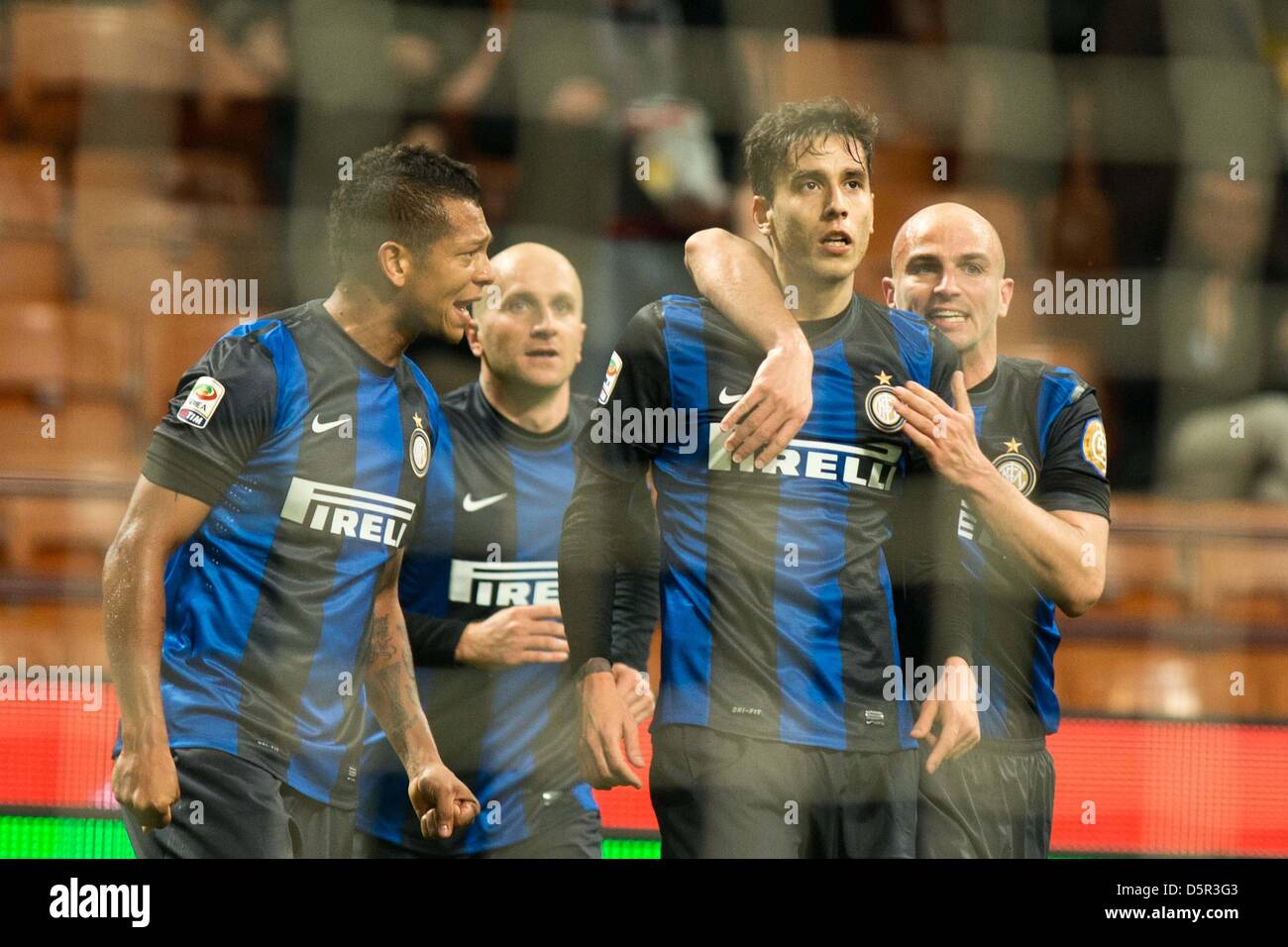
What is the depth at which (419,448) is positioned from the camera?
65.3 inches

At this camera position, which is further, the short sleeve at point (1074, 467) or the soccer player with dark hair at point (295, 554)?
the short sleeve at point (1074, 467)

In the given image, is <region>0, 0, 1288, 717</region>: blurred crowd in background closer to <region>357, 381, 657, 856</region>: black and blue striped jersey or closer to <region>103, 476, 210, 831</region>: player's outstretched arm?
<region>357, 381, 657, 856</region>: black and blue striped jersey

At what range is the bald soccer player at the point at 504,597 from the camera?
178 centimetres

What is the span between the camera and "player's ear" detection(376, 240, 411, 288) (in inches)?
64.4

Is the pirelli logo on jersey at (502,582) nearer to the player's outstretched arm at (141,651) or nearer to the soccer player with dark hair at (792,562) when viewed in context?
the soccer player with dark hair at (792,562)

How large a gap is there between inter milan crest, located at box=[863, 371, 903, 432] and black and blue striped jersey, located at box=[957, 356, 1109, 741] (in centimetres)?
18

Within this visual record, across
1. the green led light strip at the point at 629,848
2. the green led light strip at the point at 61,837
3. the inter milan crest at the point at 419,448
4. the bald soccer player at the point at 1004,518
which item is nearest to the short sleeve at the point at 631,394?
the bald soccer player at the point at 1004,518

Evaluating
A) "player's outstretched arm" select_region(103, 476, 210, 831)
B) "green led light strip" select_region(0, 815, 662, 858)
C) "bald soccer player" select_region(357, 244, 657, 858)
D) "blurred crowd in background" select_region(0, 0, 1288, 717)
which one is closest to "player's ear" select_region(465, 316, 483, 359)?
"bald soccer player" select_region(357, 244, 657, 858)

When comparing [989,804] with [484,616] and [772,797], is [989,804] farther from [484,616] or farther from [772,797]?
[484,616]

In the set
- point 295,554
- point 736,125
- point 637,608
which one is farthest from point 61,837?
point 736,125

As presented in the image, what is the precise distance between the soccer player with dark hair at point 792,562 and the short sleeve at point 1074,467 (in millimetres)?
194

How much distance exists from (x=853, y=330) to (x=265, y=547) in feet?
2.24

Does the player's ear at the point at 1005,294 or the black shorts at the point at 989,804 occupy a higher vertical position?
the player's ear at the point at 1005,294

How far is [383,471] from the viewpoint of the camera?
161 cm
